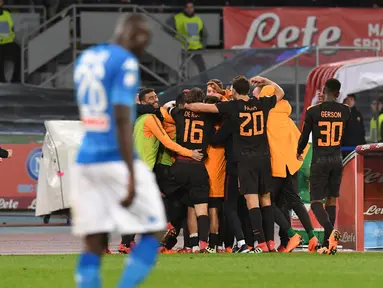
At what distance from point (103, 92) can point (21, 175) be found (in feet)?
52.3

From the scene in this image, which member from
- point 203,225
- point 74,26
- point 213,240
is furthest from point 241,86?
point 74,26

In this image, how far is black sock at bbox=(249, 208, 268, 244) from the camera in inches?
610

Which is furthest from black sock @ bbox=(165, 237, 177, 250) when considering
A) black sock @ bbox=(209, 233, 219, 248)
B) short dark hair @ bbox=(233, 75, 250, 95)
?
short dark hair @ bbox=(233, 75, 250, 95)

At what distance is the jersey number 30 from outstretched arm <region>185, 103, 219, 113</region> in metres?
1.29

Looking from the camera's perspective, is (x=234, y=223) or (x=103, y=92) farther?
(x=234, y=223)

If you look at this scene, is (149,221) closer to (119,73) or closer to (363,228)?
(119,73)

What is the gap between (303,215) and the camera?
16078mm

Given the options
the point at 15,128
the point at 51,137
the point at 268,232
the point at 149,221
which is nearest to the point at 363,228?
the point at 268,232

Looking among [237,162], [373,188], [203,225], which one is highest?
[237,162]

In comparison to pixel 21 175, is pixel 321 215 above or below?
below

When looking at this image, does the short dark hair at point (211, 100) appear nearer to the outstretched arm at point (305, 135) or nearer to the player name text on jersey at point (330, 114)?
the outstretched arm at point (305, 135)

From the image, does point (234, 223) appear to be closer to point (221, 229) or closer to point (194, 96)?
point (221, 229)

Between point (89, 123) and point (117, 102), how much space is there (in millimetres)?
299

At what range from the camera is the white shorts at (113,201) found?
807 cm
